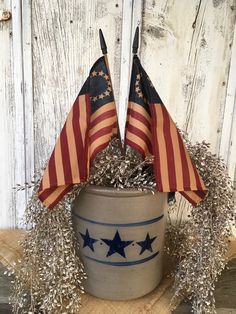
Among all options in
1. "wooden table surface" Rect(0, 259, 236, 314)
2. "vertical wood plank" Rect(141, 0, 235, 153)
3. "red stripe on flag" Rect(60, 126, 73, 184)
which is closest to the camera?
"red stripe on flag" Rect(60, 126, 73, 184)

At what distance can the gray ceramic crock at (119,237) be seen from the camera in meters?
0.78

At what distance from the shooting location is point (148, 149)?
32.1 inches

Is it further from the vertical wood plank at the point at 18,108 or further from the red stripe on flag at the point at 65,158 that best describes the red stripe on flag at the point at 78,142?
the vertical wood plank at the point at 18,108

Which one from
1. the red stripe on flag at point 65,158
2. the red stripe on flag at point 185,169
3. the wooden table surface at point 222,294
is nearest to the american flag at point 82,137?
the red stripe on flag at point 65,158

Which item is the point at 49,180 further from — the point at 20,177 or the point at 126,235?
the point at 20,177

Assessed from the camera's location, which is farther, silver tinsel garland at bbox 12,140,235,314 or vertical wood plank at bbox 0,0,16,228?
vertical wood plank at bbox 0,0,16,228

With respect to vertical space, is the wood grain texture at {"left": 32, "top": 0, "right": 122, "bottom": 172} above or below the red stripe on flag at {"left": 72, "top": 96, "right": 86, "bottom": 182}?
above

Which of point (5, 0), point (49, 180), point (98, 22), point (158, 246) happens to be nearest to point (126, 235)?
point (158, 246)

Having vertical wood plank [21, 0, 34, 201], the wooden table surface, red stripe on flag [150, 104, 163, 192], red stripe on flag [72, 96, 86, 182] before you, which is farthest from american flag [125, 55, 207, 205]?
vertical wood plank [21, 0, 34, 201]

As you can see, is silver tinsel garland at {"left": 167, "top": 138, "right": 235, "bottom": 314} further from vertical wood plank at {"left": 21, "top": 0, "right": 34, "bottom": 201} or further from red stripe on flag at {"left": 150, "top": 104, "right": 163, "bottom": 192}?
vertical wood plank at {"left": 21, "top": 0, "right": 34, "bottom": 201}

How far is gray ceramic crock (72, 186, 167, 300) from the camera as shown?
775mm

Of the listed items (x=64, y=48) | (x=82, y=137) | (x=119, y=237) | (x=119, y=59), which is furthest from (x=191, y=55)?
(x=119, y=237)

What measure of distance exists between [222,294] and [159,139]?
0.48 metres

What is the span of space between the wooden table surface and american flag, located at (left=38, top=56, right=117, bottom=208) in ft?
1.01
